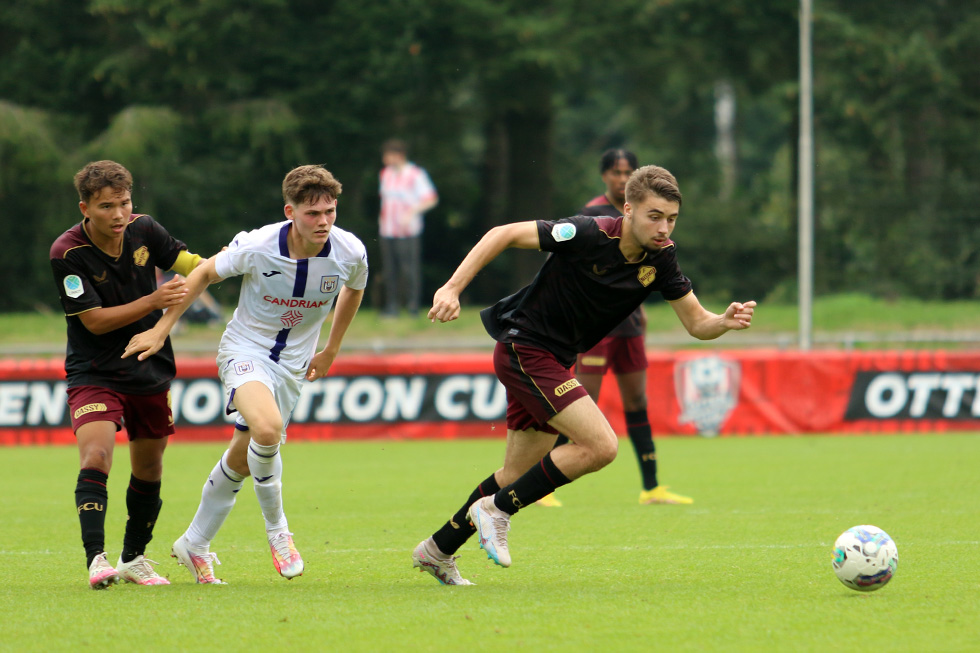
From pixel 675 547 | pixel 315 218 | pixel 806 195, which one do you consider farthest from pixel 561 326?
pixel 806 195

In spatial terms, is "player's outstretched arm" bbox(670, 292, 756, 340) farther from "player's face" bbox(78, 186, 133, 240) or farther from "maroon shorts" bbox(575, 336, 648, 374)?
"maroon shorts" bbox(575, 336, 648, 374)

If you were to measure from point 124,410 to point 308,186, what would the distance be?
144 cm

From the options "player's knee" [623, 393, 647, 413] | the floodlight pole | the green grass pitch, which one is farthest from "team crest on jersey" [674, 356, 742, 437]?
"player's knee" [623, 393, 647, 413]

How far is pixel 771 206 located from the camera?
92.2ft

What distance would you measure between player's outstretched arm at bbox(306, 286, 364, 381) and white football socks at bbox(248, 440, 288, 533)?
57 cm

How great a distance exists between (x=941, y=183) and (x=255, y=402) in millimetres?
15477

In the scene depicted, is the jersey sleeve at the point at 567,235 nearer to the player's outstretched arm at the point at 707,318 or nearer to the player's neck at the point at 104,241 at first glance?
the player's outstretched arm at the point at 707,318

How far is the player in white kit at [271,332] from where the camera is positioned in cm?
591

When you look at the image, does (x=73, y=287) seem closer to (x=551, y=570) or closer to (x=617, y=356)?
(x=551, y=570)

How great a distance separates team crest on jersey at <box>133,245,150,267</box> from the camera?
6.14 meters

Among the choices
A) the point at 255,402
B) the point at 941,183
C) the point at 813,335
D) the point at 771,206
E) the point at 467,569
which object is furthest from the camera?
the point at 771,206

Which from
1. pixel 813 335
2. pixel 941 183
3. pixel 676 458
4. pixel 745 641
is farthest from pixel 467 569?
pixel 941 183

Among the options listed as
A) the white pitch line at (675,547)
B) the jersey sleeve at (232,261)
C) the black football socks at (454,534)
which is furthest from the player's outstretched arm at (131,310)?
the white pitch line at (675,547)

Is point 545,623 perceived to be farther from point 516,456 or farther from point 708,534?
point 708,534
